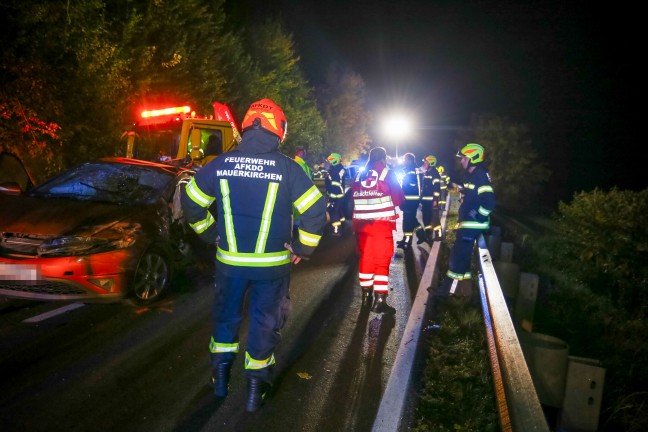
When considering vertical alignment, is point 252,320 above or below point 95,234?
below

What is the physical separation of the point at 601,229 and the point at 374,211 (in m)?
4.48

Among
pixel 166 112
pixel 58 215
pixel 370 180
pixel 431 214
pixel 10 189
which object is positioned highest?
pixel 166 112

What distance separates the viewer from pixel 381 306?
19.0ft

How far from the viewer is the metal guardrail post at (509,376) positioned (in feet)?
8.26

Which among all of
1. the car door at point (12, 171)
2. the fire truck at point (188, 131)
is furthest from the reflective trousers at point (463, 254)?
the car door at point (12, 171)

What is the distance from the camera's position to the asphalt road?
327cm

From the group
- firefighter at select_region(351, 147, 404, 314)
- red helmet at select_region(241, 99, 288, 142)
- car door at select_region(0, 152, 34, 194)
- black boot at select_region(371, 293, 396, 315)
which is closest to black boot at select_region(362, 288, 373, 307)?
firefighter at select_region(351, 147, 404, 314)

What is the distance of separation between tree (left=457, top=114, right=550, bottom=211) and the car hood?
63.7 feet

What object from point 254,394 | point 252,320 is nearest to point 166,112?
point 252,320

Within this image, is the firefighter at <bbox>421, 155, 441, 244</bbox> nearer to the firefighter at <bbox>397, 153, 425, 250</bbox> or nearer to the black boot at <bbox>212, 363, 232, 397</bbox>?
the firefighter at <bbox>397, 153, 425, 250</bbox>

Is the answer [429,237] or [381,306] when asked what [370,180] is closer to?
[381,306]

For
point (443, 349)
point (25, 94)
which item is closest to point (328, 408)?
point (443, 349)

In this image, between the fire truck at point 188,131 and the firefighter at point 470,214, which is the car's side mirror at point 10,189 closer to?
the fire truck at point 188,131

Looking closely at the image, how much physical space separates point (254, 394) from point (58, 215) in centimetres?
301
